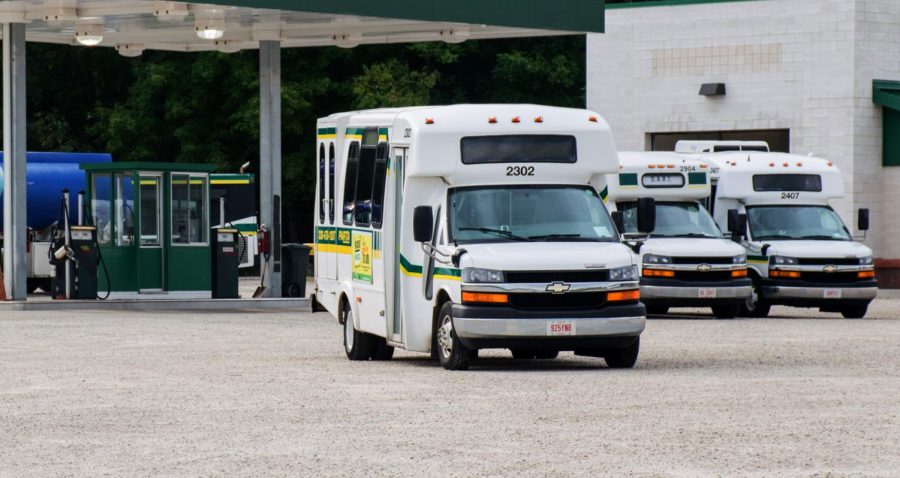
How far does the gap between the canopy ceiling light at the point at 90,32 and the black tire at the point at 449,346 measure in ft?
51.9

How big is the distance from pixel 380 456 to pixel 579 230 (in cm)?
735

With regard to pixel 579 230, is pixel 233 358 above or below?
below

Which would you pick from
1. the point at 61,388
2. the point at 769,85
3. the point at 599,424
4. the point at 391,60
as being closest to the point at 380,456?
Answer: the point at 599,424

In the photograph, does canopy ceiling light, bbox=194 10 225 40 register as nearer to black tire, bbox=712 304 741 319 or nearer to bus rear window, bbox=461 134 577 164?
black tire, bbox=712 304 741 319

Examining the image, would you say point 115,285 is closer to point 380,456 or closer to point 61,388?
point 61,388

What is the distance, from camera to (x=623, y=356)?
18609 millimetres

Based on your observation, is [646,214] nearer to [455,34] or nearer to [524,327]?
[524,327]

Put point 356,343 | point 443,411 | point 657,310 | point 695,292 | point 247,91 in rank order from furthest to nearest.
Result: point 247,91 < point 657,310 < point 695,292 < point 356,343 < point 443,411

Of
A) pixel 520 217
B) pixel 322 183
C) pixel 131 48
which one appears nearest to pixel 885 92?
pixel 131 48

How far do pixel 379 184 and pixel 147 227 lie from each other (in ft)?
44.9

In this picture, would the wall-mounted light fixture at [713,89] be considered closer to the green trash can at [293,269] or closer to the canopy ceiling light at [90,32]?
the green trash can at [293,269]

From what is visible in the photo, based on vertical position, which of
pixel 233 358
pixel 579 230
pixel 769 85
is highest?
pixel 769 85

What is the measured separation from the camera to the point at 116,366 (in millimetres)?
19203

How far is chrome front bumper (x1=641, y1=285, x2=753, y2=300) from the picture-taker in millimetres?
28516
